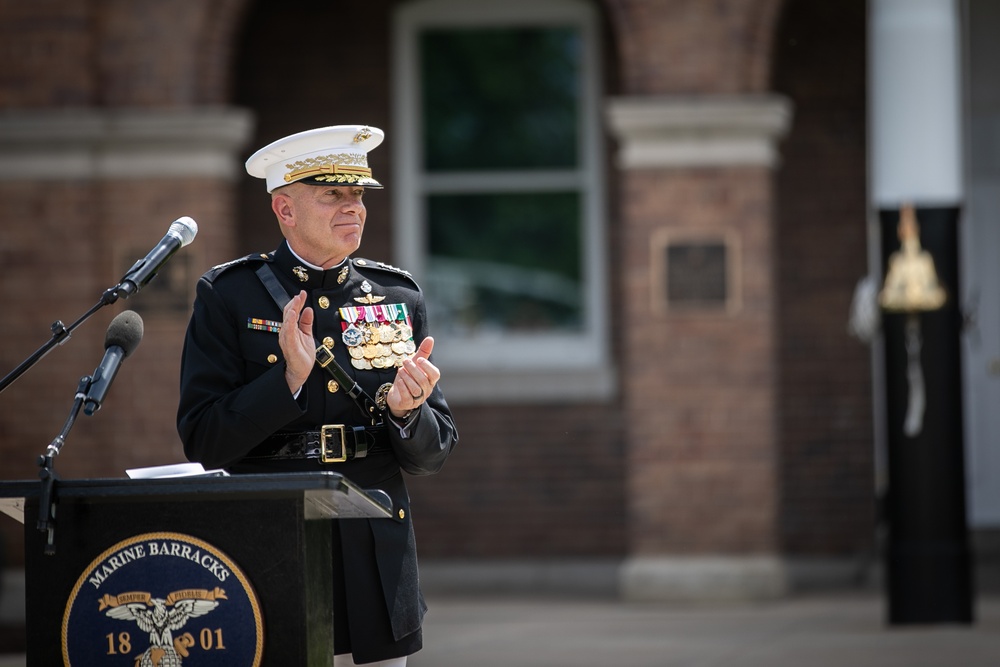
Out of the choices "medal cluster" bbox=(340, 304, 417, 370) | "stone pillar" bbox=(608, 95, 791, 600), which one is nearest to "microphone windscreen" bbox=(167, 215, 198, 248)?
"medal cluster" bbox=(340, 304, 417, 370)

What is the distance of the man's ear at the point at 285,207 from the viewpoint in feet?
12.1

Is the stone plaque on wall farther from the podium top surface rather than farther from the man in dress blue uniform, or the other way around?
the podium top surface

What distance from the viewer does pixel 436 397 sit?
3812mm

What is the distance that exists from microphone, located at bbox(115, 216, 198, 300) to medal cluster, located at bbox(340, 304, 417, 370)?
16.7 inches

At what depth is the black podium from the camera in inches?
123

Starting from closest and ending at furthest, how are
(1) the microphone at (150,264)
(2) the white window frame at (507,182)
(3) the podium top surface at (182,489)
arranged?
(3) the podium top surface at (182,489), (1) the microphone at (150,264), (2) the white window frame at (507,182)

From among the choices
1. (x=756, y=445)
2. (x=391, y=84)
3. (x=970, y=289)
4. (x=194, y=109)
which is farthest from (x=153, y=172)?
(x=970, y=289)

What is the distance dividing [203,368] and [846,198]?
24.6ft

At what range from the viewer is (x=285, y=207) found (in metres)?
3.69

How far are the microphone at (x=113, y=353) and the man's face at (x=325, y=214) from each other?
442mm

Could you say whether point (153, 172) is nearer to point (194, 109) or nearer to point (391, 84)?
point (194, 109)

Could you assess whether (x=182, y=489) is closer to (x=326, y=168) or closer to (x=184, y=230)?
(x=184, y=230)

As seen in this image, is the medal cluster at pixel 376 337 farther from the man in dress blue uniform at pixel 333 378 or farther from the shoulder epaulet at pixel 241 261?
the shoulder epaulet at pixel 241 261

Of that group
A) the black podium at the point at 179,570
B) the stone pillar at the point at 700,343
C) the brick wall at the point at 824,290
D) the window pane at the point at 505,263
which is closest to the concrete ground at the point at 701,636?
the stone pillar at the point at 700,343
